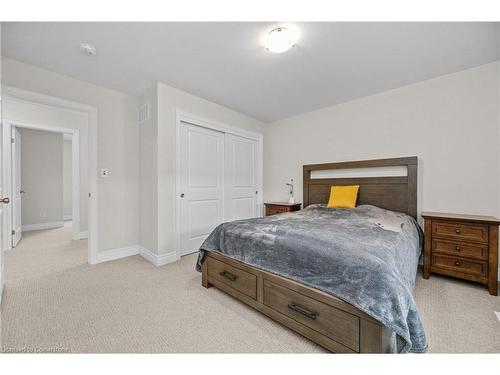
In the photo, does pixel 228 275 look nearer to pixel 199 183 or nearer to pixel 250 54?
pixel 199 183

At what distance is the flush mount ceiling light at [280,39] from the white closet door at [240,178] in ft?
6.21

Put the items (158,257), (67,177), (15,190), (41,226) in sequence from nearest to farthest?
1. (158,257)
2. (15,190)
3. (41,226)
4. (67,177)

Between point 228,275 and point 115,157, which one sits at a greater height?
point 115,157

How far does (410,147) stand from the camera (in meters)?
2.70

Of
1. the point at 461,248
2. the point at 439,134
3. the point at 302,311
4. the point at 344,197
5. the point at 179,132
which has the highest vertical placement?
the point at 179,132

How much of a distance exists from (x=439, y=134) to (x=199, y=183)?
313 centimetres

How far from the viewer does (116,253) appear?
283cm

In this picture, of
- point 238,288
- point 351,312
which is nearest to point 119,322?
point 238,288

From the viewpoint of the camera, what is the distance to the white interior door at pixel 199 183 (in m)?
2.99

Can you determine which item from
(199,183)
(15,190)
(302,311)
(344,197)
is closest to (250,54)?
(199,183)

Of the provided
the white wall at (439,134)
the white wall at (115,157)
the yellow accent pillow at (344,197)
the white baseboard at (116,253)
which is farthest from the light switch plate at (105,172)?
the white wall at (439,134)

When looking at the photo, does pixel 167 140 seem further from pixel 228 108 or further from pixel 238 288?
pixel 238 288

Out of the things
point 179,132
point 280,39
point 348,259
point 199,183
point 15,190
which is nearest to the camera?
point 348,259
